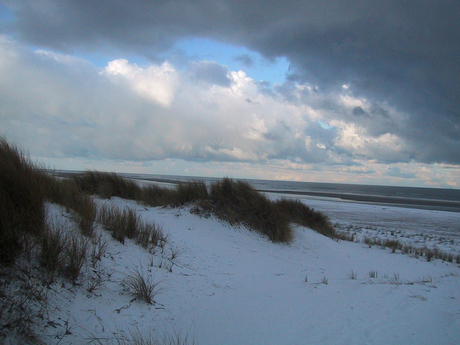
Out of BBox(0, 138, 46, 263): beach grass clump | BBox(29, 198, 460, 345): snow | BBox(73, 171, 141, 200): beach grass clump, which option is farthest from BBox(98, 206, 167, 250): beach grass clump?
BBox(73, 171, 141, 200): beach grass clump

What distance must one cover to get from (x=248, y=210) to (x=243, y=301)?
216 inches

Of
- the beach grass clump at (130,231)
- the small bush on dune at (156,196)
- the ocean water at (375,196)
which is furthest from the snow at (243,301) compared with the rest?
the ocean water at (375,196)

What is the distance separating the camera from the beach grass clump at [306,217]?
12.2 meters

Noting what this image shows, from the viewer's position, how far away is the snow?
3.06 metres

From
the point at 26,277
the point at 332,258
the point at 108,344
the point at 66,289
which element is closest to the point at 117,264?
the point at 66,289

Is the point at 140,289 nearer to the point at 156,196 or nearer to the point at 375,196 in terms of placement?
the point at 156,196

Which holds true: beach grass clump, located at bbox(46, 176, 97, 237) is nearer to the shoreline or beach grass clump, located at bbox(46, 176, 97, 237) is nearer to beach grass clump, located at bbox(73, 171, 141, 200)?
beach grass clump, located at bbox(73, 171, 141, 200)

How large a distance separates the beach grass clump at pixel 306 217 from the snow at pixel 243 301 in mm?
4527

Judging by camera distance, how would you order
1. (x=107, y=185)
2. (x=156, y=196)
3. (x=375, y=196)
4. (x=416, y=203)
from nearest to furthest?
1. (x=156, y=196)
2. (x=107, y=185)
3. (x=416, y=203)
4. (x=375, y=196)

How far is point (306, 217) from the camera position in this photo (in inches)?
510

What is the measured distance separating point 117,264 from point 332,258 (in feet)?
22.6

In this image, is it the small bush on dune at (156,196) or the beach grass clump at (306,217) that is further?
the beach grass clump at (306,217)

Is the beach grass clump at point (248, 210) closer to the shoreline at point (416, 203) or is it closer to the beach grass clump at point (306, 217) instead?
the beach grass clump at point (306, 217)

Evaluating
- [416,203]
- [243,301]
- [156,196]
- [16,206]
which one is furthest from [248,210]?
[416,203]
